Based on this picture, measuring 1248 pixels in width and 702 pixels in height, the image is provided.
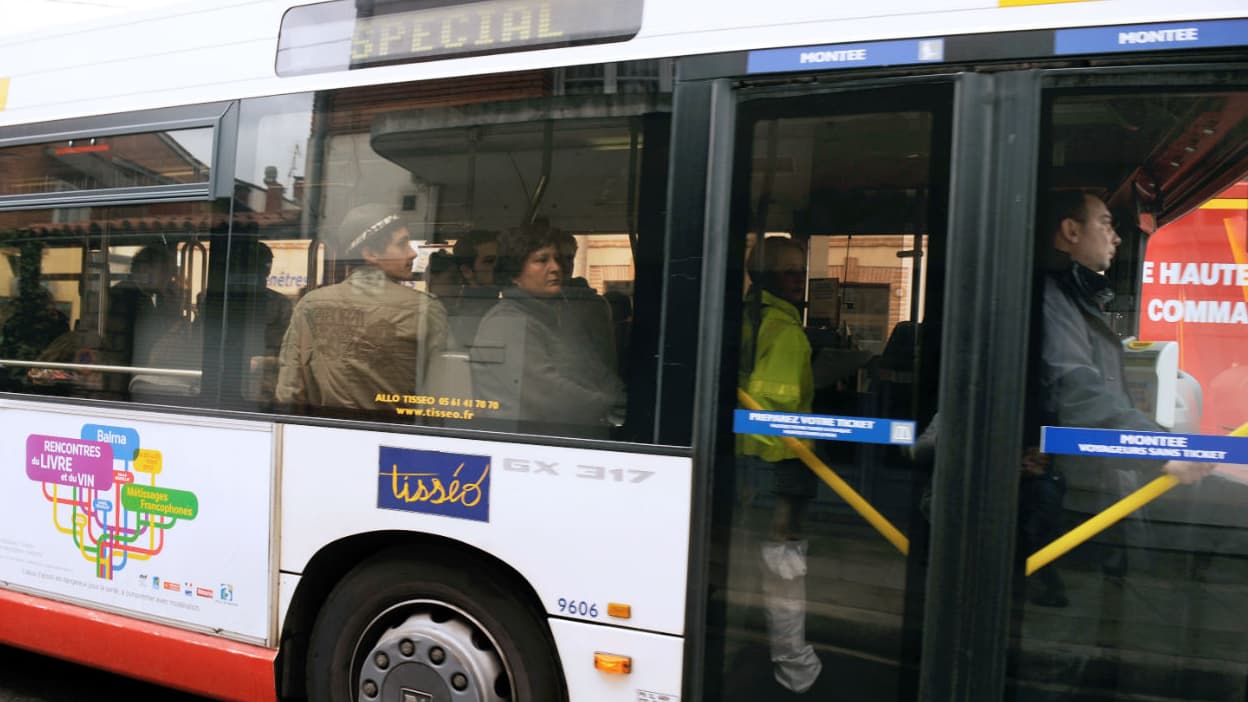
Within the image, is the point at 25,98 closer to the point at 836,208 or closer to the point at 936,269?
the point at 836,208

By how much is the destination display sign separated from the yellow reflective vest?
1097mm

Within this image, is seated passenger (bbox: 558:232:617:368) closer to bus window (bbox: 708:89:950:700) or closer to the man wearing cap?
bus window (bbox: 708:89:950:700)

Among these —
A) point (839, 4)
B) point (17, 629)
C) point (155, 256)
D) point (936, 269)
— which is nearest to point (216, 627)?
point (17, 629)

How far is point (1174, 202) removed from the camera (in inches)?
96.3

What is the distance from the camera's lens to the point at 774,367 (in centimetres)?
278

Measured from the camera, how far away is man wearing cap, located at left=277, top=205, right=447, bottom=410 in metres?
3.28

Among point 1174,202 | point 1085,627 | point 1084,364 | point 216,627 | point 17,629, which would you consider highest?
point 1174,202

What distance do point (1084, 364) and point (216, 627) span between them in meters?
3.42

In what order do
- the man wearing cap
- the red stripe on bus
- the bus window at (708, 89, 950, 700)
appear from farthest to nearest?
the red stripe on bus → the man wearing cap → the bus window at (708, 89, 950, 700)

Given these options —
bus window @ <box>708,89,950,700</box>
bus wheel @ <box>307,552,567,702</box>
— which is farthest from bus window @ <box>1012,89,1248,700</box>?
Result: bus wheel @ <box>307,552,567,702</box>

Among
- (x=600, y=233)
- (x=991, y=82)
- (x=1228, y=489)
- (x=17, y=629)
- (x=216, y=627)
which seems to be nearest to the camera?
(x=1228, y=489)

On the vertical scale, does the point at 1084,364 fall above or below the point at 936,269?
below

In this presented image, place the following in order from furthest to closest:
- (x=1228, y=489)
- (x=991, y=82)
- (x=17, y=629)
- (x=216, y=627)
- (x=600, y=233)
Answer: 1. (x=17, y=629)
2. (x=216, y=627)
3. (x=600, y=233)
4. (x=991, y=82)
5. (x=1228, y=489)

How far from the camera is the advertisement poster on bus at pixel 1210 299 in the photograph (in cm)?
240
